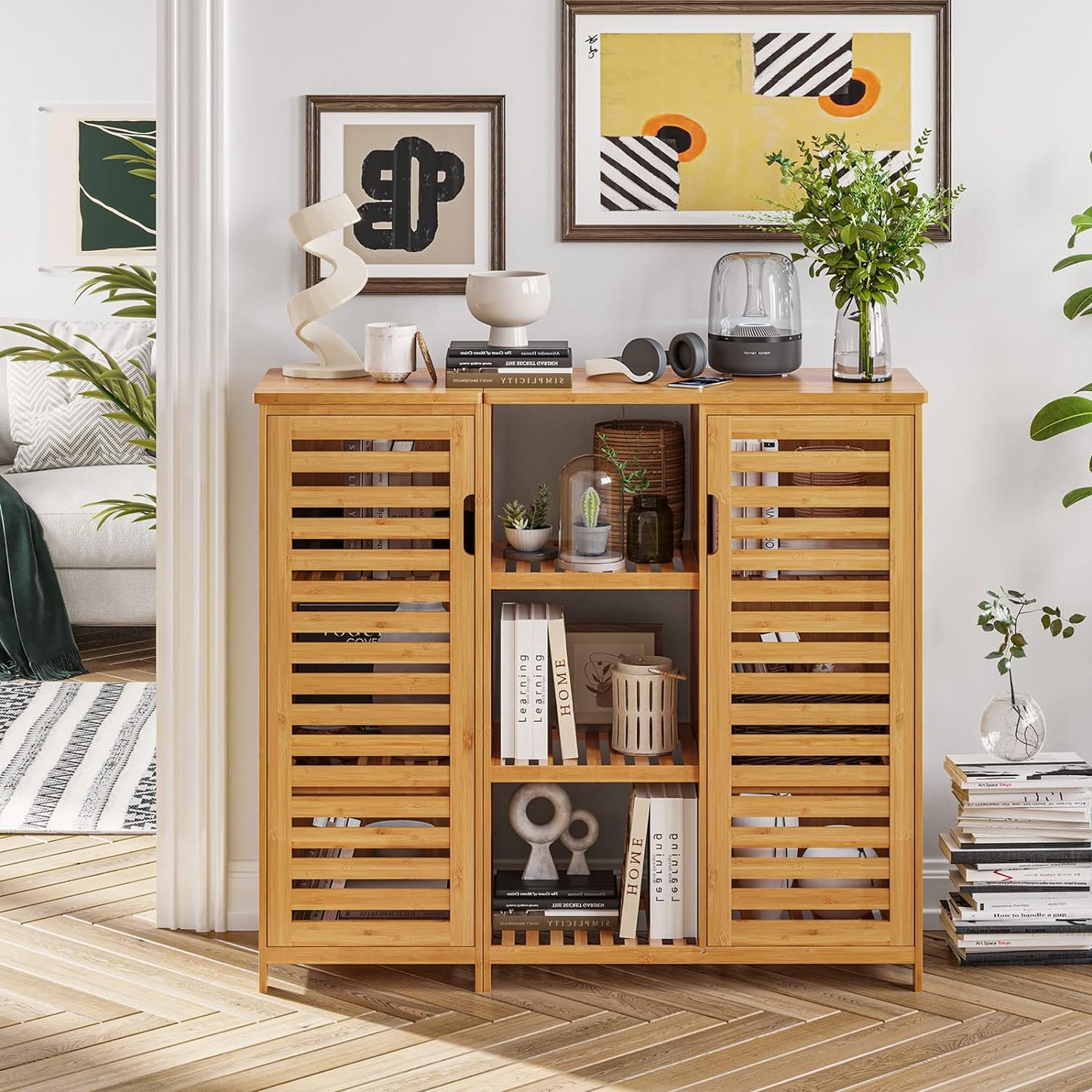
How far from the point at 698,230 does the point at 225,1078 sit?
1790mm

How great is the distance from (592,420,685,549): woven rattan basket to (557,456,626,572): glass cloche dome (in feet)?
0.07

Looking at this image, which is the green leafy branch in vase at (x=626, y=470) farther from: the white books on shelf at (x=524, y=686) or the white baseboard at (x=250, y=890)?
the white baseboard at (x=250, y=890)

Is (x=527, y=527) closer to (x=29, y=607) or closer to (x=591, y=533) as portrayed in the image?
(x=591, y=533)

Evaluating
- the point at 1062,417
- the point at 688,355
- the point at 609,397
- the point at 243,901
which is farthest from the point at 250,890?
the point at 1062,417

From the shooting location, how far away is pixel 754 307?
268cm

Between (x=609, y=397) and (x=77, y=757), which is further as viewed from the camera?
(x=77, y=757)

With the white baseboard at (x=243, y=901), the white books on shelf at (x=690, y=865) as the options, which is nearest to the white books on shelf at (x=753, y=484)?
the white books on shelf at (x=690, y=865)

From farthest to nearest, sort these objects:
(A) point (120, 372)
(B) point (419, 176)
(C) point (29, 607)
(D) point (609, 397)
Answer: (C) point (29, 607) < (A) point (120, 372) < (B) point (419, 176) < (D) point (609, 397)

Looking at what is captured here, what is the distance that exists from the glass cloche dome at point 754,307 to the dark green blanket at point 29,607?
3.03 m

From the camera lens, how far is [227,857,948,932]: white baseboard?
2.90 meters

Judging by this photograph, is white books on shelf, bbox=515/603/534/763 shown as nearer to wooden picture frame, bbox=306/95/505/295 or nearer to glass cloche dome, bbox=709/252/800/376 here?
glass cloche dome, bbox=709/252/800/376

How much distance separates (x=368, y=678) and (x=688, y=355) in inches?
32.8

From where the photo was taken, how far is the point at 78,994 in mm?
2590

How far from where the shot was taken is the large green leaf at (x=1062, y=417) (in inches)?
106
